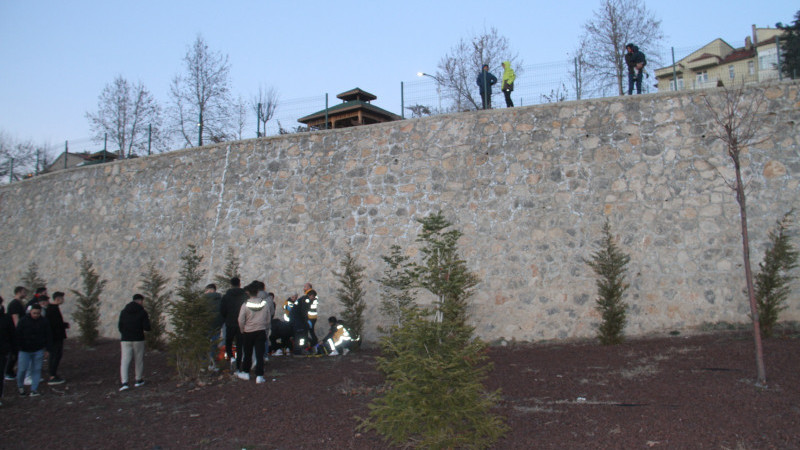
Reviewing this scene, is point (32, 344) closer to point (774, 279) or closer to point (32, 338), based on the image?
point (32, 338)

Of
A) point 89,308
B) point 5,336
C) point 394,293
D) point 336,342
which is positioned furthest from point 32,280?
point 394,293

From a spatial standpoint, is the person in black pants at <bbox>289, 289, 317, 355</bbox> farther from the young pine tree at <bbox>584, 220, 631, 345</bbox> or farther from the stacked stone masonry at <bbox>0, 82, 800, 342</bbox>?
the young pine tree at <bbox>584, 220, 631, 345</bbox>

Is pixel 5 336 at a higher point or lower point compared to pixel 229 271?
lower

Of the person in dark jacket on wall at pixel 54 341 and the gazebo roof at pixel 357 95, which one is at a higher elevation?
the gazebo roof at pixel 357 95

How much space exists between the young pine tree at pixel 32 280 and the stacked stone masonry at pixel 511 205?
8.18 feet

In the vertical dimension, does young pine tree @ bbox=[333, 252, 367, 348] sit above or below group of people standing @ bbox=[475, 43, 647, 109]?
below

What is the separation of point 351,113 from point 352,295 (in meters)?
6.13

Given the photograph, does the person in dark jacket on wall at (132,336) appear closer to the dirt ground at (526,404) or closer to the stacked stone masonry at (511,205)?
the dirt ground at (526,404)

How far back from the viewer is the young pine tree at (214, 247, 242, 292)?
455 inches

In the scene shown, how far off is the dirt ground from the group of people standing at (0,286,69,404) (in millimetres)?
354

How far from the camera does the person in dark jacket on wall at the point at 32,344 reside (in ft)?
25.0

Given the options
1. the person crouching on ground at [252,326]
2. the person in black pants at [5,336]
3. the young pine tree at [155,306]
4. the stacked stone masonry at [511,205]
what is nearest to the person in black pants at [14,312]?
the person in black pants at [5,336]

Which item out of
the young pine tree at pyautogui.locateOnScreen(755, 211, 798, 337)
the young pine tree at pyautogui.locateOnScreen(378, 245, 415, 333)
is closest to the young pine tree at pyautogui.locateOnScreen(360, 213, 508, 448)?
the young pine tree at pyautogui.locateOnScreen(378, 245, 415, 333)

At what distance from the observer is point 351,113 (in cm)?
1482
